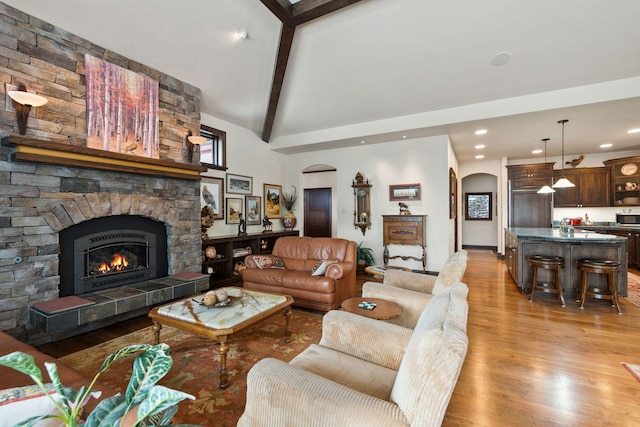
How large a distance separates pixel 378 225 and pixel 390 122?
219 centimetres

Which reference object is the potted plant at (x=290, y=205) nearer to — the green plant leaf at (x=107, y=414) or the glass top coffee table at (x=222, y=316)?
the glass top coffee table at (x=222, y=316)

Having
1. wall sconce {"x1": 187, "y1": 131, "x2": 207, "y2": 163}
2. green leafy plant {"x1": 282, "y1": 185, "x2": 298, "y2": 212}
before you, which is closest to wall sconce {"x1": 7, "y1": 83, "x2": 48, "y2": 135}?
wall sconce {"x1": 187, "y1": 131, "x2": 207, "y2": 163}

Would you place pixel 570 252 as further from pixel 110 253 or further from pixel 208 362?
pixel 110 253

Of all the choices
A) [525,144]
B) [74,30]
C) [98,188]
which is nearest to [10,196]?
[98,188]

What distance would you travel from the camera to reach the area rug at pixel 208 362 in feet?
6.17

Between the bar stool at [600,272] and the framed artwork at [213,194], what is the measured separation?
227 inches

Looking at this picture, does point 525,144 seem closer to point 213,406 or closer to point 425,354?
point 425,354

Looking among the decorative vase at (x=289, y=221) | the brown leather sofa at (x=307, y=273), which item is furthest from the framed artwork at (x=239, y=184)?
the brown leather sofa at (x=307, y=273)

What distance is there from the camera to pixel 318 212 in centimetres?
845

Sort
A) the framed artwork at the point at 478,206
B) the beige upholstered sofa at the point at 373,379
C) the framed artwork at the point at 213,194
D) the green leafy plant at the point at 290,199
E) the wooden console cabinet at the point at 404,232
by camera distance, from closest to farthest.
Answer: the beige upholstered sofa at the point at 373,379, the framed artwork at the point at 213,194, the wooden console cabinet at the point at 404,232, the green leafy plant at the point at 290,199, the framed artwork at the point at 478,206

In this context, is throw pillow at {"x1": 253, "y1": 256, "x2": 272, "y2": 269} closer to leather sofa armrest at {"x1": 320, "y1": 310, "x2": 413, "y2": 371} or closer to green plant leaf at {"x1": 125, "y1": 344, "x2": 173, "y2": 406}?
leather sofa armrest at {"x1": 320, "y1": 310, "x2": 413, "y2": 371}

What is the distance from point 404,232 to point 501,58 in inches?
127

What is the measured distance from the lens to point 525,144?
6.34m

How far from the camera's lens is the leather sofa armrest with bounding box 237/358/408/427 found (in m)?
1.07
